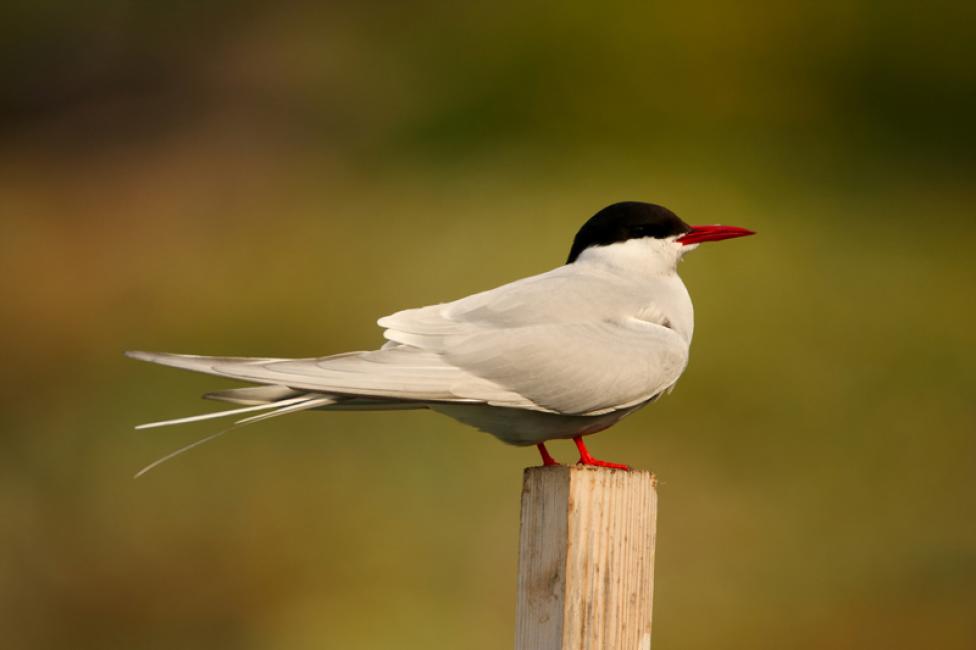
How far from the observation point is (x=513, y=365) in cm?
302

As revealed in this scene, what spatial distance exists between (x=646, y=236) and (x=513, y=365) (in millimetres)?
850

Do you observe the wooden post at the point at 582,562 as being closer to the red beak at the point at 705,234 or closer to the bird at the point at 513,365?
the bird at the point at 513,365

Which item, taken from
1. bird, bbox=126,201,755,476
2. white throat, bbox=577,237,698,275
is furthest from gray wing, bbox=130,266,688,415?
white throat, bbox=577,237,698,275

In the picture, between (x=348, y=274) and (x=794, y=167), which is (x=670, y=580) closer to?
(x=348, y=274)

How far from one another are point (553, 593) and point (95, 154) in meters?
10.2

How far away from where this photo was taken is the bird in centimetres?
281

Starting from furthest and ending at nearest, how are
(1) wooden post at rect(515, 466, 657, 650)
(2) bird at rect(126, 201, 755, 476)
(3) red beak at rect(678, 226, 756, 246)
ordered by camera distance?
(3) red beak at rect(678, 226, 756, 246)
(2) bird at rect(126, 201, 755, 476)
(1) wooden post at rect(515, 466, 657, 650)

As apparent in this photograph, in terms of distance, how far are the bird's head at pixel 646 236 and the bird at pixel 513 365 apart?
0.23 meters

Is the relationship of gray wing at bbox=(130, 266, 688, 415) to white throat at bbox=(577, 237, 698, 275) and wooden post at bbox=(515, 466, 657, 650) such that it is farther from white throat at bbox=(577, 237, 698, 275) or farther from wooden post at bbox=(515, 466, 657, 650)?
wooden post at bbox=(515, 466, 657, 650)

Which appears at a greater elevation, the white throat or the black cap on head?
the black cap on head

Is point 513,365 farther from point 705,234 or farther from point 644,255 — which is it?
point 705,234

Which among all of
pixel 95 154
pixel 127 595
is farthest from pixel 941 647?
pixel 95 154

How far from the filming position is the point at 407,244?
9.84 meters

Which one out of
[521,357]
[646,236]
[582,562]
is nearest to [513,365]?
[521,357]
